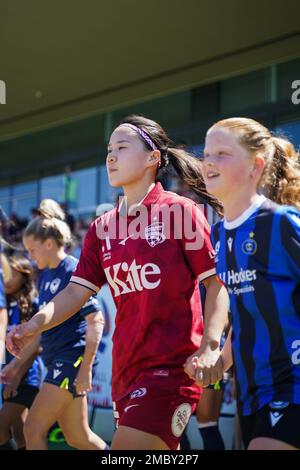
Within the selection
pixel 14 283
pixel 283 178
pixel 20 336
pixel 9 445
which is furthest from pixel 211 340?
pixel 14 283

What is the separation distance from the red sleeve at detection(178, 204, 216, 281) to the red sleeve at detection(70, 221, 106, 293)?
54 cm

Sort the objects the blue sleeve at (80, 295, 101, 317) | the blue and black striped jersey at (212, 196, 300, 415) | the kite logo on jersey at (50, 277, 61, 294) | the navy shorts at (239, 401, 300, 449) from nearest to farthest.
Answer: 1. the navy shorts at (239, 401, 300, 449)
2. the blue and black striped jersey at (212, 196, 300, 415)
3. the blue sleeve at (80, 295, 101, 317)
4. the kite logo on jersey at (50, 277, 61, 294)

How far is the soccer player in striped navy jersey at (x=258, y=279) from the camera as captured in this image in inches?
113

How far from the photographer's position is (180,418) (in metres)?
3.45

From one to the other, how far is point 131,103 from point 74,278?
829 centimetres

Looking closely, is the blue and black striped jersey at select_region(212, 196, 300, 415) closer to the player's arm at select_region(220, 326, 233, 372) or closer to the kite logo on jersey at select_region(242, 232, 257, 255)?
the kite logo on jersey at select_region(242, 232, 257, 255)

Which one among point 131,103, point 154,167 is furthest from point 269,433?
point 131,103

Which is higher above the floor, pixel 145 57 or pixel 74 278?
pixel 145 57

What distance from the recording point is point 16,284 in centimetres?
705

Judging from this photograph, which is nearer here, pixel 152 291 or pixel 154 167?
pixel 152 291

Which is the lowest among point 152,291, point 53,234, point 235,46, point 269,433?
point 269,433

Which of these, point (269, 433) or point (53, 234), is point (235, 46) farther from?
point (269, 433)

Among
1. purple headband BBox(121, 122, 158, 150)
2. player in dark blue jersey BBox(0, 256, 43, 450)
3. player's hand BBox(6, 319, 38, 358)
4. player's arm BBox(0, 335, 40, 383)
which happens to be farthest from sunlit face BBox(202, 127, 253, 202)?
player in dark blue jersey BBox(0, 256, 43, 450)

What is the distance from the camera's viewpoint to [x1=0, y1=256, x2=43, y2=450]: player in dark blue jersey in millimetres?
6316
